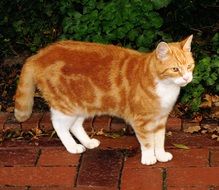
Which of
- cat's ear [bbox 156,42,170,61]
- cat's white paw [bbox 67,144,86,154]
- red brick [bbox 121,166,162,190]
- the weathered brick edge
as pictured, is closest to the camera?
cat's ear [bbox 156,42,170,61]

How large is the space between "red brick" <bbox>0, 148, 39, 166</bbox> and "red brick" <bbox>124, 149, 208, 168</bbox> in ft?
2.21

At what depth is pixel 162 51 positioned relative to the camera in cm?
395

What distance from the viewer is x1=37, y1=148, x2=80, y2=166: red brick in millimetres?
4340

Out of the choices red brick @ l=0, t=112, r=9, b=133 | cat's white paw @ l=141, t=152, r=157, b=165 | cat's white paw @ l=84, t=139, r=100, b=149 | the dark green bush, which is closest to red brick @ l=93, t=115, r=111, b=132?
cat's white paw @ l=84, t=139, r=100, b=149

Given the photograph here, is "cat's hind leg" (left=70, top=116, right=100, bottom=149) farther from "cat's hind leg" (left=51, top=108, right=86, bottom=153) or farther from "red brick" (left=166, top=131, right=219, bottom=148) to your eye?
"red brick" (left=166, top=131, right=219, bottom=148)

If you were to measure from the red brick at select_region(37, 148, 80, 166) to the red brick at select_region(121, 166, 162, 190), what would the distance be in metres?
0.39

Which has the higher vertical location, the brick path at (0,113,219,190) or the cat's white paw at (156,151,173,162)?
the cat's white paw at (156,151,173,162)

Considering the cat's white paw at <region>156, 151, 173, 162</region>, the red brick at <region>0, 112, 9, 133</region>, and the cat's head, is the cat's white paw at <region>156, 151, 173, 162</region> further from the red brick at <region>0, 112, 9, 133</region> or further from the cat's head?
the red brick at <region>0, 112, 9, 133</region>

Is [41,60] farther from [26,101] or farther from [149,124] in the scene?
[149,124]

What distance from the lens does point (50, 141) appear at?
4.65 metres

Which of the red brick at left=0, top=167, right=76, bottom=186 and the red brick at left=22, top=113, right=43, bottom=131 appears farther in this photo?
the red brick at left=22, top=113, right=43, bottom=131

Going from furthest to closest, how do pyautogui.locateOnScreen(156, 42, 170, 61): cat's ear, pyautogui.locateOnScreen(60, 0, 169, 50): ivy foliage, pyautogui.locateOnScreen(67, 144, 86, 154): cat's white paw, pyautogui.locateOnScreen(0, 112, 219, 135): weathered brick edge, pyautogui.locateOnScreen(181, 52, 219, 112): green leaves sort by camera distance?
pyautogui.locateOnScreen(60, 0, 169, 50): ivy foliage → pyautogui.locateOnScreen(181, 52, 219, 112): green leaves → pyautogui.locateOnScreen(0, 112, 219, 135): weathered brick edge → pyautogui.locateOnScreen(67, 144, 86, 154): cat's white paw → pyautogui.locateOnScreen(156, 42, 170, 61): cat's ear

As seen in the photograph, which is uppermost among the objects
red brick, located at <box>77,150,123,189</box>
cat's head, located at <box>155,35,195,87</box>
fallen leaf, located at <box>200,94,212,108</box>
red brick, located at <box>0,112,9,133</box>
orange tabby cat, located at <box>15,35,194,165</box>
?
cat's head, located at <box>155,35,195,87</box>

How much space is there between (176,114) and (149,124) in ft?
2.52
